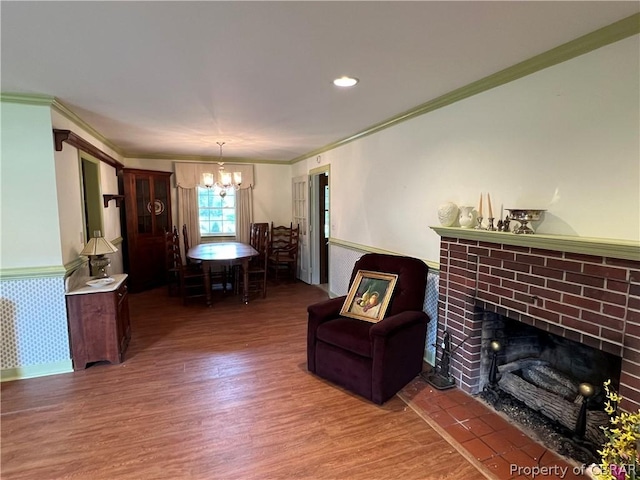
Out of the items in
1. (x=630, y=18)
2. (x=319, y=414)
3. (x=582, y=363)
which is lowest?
(x=319, y=414)

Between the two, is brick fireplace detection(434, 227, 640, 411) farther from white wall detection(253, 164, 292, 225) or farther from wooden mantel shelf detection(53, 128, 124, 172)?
white wall detection(253, 164, 292, 225)

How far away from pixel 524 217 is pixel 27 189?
3.63 m

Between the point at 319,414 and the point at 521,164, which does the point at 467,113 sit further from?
the point at 319,414

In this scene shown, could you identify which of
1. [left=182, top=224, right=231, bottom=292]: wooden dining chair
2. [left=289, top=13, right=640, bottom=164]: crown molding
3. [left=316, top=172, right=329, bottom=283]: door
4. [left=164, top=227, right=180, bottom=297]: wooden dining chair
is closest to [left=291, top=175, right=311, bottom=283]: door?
[left=316, top=172, right=329, bottom=283]: door

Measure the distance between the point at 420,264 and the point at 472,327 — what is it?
0.65m

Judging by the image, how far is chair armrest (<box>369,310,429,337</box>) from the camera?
2445 millimetres

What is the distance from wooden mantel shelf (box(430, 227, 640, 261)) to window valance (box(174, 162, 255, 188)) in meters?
4.78

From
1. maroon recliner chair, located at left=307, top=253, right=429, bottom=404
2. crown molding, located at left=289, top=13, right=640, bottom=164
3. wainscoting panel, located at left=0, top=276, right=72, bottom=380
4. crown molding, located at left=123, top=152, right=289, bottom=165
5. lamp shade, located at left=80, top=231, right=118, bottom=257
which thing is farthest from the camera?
crown molding, located at left=123, top=152, right=289, bottom=165

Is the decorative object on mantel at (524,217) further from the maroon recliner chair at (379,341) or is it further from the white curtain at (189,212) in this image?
the white curtain at (189,212)

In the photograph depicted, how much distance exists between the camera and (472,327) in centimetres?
257

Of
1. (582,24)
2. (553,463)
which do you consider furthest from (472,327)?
(582,24)

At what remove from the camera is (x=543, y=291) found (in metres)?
2.03

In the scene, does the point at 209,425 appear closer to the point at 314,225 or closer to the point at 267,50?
the point at 267,50

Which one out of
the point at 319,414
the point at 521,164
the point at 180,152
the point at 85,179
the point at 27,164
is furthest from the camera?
the point at 180,152
